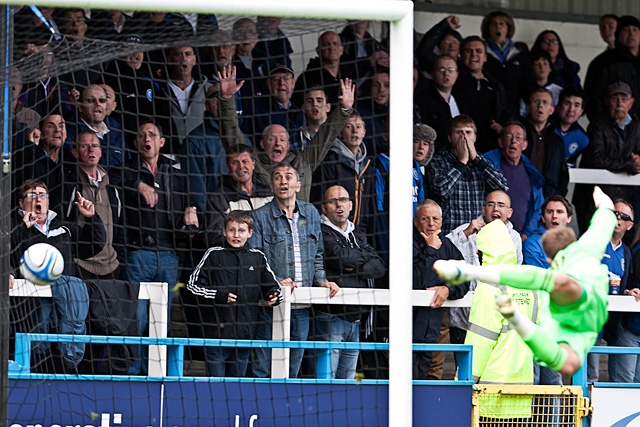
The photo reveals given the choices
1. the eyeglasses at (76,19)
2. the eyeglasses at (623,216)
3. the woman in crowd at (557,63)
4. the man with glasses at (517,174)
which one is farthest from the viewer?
the woman in crowd at (557,63)

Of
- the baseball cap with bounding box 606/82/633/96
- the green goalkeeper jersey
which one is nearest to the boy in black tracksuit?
the green goalkeeper jersey

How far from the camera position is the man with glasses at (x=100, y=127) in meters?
7.74

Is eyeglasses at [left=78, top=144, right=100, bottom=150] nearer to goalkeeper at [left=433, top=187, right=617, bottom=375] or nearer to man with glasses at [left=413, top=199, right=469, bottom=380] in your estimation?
man with glasses at [left=413, top=199, right=469, bottom=380]

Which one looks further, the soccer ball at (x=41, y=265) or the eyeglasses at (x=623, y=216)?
the eyeglasses at (x=623, y=216)

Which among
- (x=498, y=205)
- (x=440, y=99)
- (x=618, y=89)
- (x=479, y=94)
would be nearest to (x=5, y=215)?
(x=498, y=205)

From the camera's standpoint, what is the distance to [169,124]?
838cm

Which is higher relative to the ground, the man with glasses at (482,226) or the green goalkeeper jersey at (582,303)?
the man with glasses at (482,226)

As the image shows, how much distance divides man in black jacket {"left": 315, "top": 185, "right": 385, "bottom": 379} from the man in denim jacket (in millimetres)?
96

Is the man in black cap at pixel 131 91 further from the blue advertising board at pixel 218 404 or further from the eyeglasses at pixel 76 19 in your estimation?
the blue advertising board at pixel 218 404

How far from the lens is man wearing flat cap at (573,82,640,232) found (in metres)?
9.73

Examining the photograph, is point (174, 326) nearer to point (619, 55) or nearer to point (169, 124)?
point (169, 124)

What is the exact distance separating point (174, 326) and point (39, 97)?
202cm

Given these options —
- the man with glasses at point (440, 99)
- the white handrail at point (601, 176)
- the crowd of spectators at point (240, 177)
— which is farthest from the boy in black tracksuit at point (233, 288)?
the white handrail at point (601, 176)

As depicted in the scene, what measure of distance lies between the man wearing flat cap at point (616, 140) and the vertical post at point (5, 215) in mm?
5289
